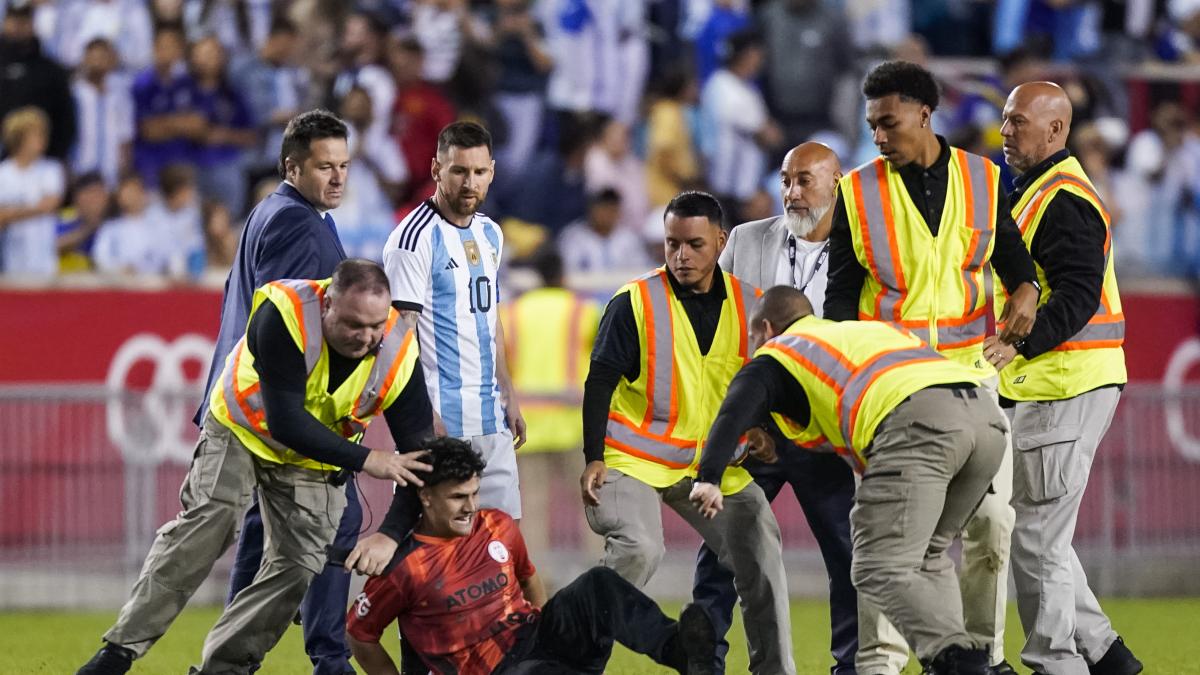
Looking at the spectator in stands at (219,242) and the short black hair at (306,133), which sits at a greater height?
the short black hair at (306,133)

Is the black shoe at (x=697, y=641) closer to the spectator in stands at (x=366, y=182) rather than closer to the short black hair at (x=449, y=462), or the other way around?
the short black hair at (x=449, y=462)

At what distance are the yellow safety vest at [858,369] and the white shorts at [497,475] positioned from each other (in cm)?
152

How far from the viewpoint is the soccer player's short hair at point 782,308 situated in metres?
6.91

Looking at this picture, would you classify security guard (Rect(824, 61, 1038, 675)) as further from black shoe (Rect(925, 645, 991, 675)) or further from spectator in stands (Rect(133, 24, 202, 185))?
spectator in stands (Rect(133, 24, 202, 185))

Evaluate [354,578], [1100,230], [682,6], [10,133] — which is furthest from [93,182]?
[1100,230]

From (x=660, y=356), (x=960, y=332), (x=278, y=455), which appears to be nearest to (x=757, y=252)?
(x=660, y=356)

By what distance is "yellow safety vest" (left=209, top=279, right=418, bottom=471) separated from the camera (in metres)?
6.86

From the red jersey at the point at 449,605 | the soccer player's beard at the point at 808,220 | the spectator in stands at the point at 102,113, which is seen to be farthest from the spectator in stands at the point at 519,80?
the red jersey at the point at 449,605

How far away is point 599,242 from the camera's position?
14.5 meters

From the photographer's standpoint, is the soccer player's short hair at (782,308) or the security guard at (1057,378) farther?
the security guard at (1057,378)

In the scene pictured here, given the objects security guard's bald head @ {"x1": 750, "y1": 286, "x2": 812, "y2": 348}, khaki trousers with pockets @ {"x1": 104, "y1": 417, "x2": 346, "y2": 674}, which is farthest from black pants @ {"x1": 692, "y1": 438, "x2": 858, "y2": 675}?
khaki trousers with pockets @ {"x1": 104, "y1": 417, "x2": 346, "y2": 674}

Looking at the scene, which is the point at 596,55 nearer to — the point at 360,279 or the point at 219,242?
the point at 219,242

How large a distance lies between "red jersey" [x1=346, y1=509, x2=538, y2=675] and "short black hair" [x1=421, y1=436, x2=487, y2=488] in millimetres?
264

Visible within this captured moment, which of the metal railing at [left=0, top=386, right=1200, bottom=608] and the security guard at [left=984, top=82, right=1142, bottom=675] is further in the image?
the metal railing at [left=0, top=386, right=1200, bottom=608]
